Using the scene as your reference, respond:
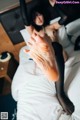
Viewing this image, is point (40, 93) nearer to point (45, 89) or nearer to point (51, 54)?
point (45, 89)

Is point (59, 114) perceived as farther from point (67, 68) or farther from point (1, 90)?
point (1, 90)

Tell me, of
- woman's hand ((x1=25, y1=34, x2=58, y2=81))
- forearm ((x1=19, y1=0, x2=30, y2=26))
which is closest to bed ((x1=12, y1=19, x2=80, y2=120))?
woman's hand ((x1=25, y1=34, x2=58, y2=81))

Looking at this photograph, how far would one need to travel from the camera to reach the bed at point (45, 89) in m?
1.46

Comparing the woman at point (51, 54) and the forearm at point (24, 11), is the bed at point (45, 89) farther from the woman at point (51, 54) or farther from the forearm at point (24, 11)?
the forearm at point (24, 11)

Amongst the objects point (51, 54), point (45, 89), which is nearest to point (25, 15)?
point (51, 54)

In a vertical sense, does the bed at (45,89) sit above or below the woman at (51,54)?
below

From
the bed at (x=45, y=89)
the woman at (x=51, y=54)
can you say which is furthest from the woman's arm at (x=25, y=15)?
the bed at (x=45, y=89)

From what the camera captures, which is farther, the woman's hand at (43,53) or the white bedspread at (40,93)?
the white bedspread at (40,93)

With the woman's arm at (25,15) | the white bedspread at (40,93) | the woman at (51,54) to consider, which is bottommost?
the white bedspread at (40,93)

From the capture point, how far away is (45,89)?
1644 mm

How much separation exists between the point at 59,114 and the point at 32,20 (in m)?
0.90

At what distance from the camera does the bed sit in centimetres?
146

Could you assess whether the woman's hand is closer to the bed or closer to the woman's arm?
the bed

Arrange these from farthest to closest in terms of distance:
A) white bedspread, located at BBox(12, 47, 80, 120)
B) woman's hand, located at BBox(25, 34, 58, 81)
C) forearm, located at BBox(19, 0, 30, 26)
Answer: forearm, located at BBox(19, 0, 30, 26) < white bedspread, located at BBox(12, 47, 80, 120) < woman's hand, located at BBox(25, 34, 58, 81)
